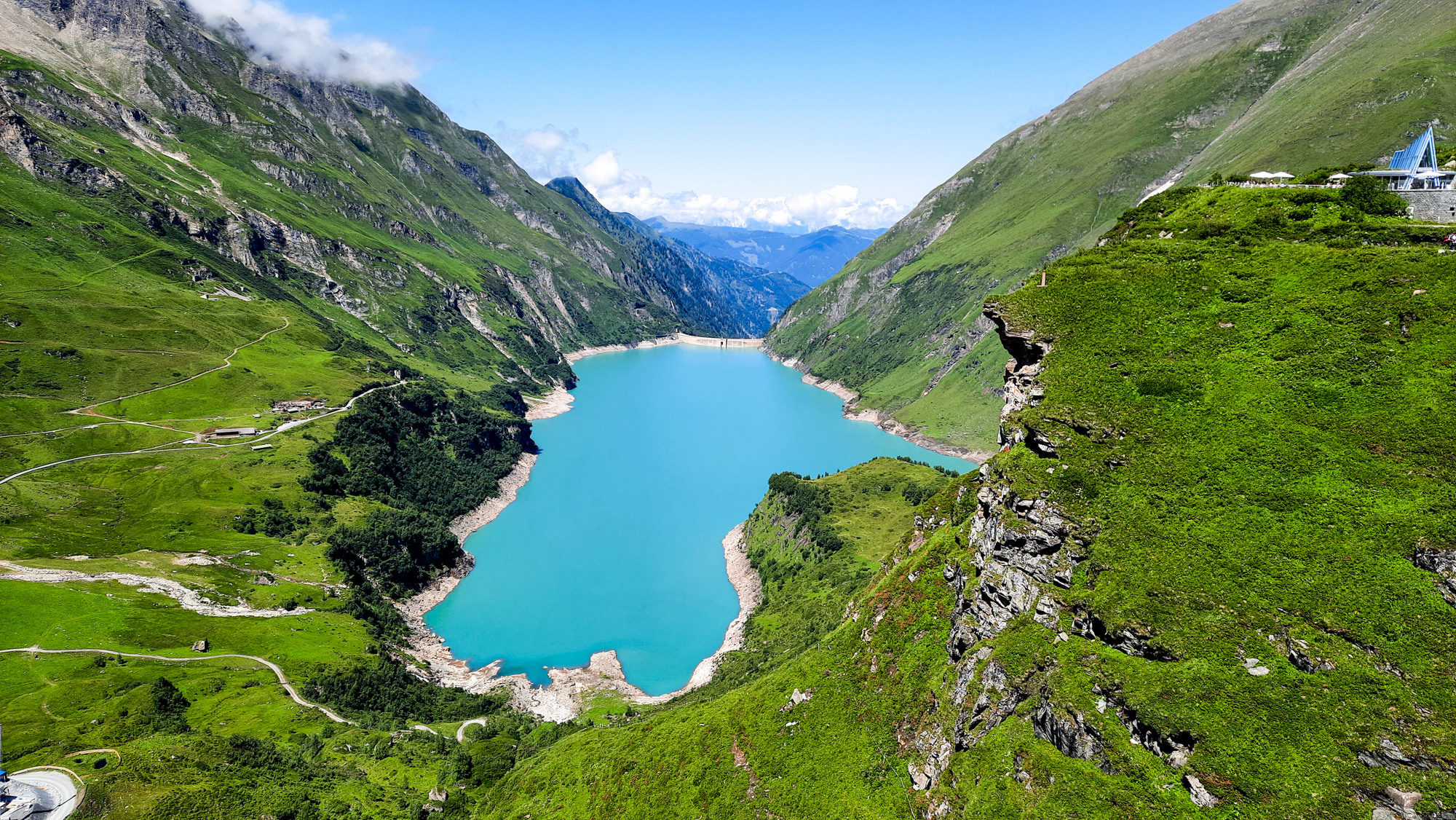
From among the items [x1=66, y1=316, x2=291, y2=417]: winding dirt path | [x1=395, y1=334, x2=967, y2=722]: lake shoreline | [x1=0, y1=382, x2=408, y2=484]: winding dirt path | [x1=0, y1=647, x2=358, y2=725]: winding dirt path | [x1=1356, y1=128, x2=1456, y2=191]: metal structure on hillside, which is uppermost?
[x1=66, y1=316, x2=291, y2=417]: winding dirt path

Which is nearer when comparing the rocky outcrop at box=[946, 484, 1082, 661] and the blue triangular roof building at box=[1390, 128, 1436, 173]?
the rocky outcrop at box=[946, 484, 1082, 661]

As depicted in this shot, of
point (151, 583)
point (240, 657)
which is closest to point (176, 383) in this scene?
point (151, 583)

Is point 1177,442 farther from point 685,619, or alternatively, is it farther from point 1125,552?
point 685,619

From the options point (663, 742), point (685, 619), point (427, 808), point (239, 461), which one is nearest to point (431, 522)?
point (239, 461)

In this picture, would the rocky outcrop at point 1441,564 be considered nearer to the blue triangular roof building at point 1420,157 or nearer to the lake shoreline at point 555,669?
the blue triangular roof building at point 1420,157

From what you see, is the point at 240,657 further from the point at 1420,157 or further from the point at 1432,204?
the point at 1420,157

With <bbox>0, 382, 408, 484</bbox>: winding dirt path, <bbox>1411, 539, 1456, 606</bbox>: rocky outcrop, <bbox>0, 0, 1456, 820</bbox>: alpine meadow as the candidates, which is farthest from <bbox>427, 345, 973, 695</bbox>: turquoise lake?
<bbox>1411, 539, 1456, 606</bbox>: rocky outcrop

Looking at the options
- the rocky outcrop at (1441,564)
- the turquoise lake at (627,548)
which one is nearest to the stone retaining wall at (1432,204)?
the rocky outcrop at (1441,564)

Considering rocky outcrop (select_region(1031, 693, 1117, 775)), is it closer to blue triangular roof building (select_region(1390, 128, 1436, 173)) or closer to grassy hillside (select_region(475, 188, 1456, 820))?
grassy hillside (select_region(475, 188, 1456, 820))
